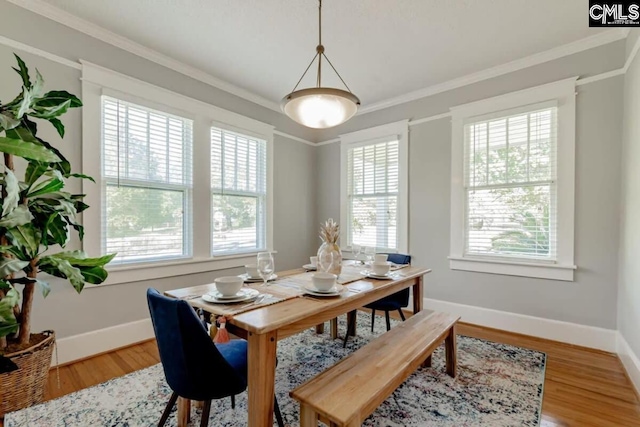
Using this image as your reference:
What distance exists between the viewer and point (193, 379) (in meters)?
1.33

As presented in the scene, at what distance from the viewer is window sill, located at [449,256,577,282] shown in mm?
2887

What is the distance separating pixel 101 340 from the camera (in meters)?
2.61

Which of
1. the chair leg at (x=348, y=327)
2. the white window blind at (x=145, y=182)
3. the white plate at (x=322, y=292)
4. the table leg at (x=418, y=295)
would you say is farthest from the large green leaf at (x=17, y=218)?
the table leg at (x=418, y=295)

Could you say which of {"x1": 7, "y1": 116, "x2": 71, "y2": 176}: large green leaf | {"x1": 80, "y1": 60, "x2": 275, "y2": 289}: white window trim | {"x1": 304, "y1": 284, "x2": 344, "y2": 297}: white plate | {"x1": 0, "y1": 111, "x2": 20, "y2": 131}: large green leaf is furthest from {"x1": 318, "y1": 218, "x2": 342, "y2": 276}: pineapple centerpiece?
{"x1": 0, "y1": 111, "x2": 20, "y2": 131}: large green leaf

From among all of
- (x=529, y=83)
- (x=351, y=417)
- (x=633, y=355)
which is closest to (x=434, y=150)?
(x=529, y=83)

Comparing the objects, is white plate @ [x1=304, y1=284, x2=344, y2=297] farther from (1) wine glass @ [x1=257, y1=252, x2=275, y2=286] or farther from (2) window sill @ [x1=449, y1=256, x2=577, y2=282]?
(2) window sill @ [x1=449, y1=256, x2=577, y2=282]

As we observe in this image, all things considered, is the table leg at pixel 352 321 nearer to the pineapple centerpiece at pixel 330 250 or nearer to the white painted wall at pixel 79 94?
Result: the pineapple centerpiece at pixel 330 250

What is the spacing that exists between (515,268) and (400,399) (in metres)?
2.03

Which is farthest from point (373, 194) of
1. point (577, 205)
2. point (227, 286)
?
point (227, 286)

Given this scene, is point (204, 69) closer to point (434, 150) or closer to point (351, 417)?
point (434, 150)

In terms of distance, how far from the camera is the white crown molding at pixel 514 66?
8.76 ft

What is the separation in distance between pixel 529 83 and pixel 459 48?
0.88 m

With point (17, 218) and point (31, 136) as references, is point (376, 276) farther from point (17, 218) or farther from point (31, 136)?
point (31, 136)

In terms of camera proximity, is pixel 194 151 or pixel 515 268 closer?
pixel 515 268
